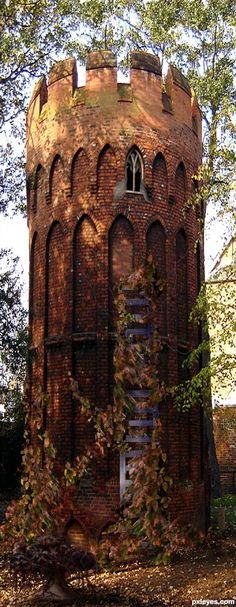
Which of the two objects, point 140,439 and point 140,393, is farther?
point 140,393

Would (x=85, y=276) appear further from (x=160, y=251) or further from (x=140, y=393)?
(x=140, y=393)

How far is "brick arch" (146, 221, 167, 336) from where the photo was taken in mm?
12922

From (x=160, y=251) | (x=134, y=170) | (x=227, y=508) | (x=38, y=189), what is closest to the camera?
(x=134, y=170)

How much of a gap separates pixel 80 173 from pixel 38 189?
130cm

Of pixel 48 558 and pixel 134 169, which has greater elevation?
pixel 134 169

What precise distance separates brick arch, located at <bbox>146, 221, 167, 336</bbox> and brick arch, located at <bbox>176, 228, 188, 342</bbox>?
1.52 feet

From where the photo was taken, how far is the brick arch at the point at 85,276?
41.2 feet

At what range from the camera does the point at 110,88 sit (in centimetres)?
1303

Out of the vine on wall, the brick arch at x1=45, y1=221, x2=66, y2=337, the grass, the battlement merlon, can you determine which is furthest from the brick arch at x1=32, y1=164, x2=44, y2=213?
the grass

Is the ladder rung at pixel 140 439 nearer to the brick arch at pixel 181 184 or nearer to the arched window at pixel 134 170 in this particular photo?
the arched window at pixel 134 170

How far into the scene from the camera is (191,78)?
21.6 m

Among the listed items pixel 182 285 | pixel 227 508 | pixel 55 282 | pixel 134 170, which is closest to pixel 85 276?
pixel 55 282

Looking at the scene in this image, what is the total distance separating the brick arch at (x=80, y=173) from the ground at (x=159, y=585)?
683 cm

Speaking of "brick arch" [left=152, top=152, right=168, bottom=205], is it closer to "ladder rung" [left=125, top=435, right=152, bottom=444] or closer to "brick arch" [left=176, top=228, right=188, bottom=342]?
"brick arch" [left=176, top=228, right=188, bottom=342]
